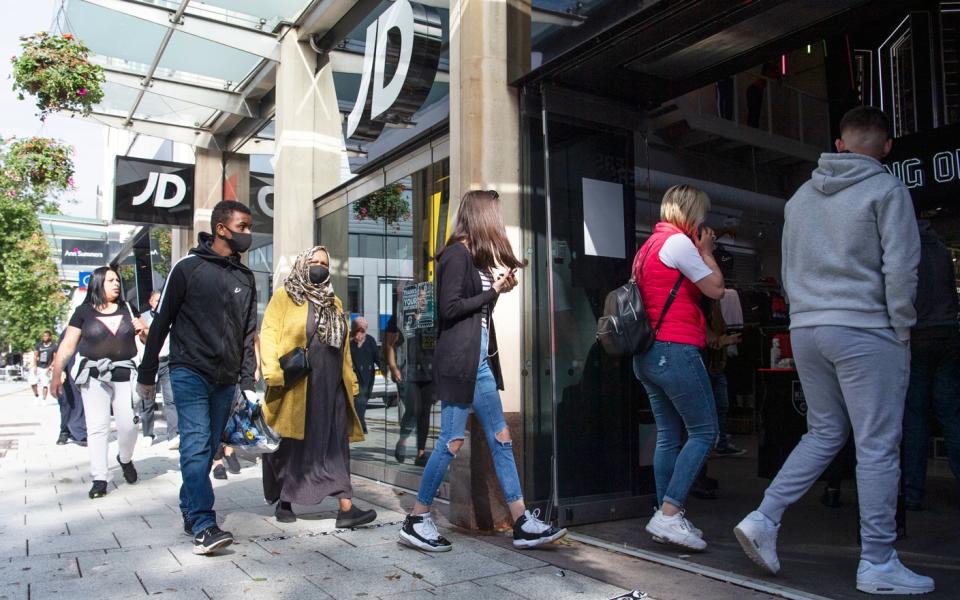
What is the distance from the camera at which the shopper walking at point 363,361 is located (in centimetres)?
692

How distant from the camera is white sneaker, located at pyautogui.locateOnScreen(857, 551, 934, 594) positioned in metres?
3.14

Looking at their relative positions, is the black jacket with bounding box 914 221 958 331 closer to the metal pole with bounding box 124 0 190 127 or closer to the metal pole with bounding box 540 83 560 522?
the metal pole with bounding box 540 83 560 522

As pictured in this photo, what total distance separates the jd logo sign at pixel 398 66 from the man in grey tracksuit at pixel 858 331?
3.52m

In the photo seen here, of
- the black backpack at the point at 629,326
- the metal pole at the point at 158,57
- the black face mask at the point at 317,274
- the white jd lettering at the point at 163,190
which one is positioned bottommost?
the black backpack at the point at 629,326

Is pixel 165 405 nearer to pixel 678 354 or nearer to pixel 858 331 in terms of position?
pixel 678 354

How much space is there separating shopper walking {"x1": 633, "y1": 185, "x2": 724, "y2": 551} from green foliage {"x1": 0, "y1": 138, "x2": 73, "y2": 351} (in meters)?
6.78

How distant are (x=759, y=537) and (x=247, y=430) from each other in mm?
2919

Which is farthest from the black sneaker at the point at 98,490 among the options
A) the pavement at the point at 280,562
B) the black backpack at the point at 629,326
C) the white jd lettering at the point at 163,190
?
the white jd lettering at the point at 163,190

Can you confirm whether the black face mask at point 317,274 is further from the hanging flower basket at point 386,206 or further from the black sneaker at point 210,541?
the black sneaker at point 210,541

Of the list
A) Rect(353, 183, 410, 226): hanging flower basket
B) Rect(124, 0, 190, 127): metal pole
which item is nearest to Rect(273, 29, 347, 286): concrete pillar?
Rect(124, 0, 190, 127): metal pole

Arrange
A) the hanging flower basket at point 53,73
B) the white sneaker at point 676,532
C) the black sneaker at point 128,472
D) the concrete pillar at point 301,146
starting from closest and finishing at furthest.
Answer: the white sneaker at point 676,532 < the black sneaker at point 128,472 < the hanging flower basket at point 53,73 < the concrete pillar at point 301,146

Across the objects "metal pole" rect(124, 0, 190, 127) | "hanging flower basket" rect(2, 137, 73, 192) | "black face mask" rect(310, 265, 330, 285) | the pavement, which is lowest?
the pavement

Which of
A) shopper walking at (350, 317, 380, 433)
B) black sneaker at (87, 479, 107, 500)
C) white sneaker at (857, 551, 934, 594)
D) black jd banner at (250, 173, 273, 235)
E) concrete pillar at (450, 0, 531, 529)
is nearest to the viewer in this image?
white sneaker at (857, 551, 934, 594)

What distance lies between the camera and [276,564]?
403 centimetres
